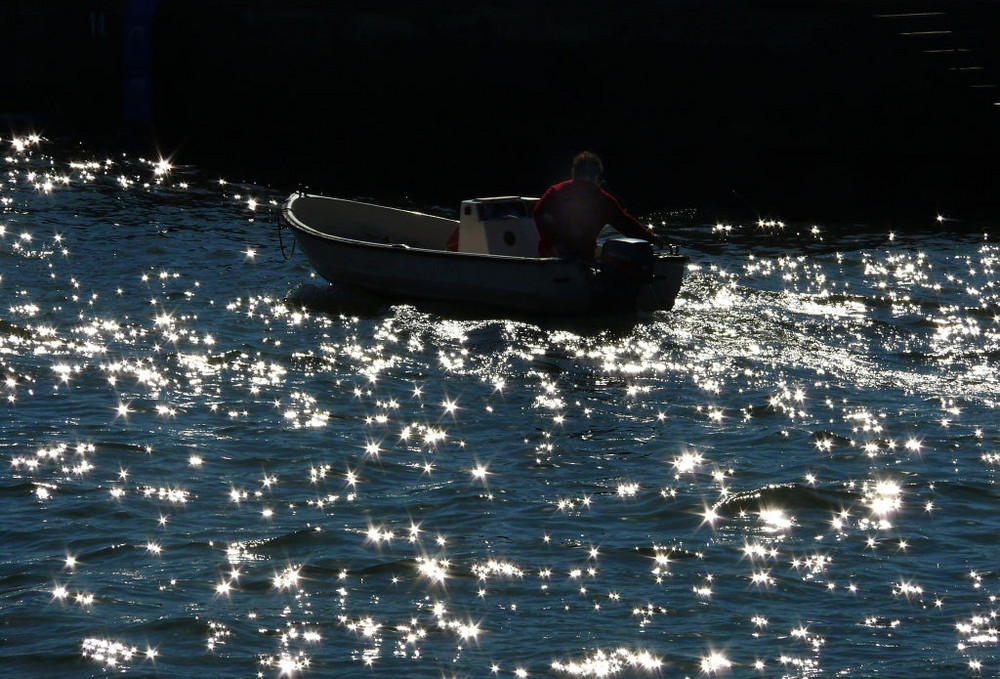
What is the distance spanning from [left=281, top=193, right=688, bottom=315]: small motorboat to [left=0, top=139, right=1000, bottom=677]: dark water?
1.02ft

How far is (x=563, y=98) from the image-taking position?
33.4 m

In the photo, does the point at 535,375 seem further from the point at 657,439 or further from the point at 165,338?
the point at 165,338

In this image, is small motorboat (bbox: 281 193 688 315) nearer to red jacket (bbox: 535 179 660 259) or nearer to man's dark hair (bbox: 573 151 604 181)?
red jacket (bbox: 535 179 660 259)

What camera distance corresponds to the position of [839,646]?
314 inches

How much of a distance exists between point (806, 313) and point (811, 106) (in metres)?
15.9

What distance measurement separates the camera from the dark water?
316 inches

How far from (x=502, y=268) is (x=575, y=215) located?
1.07 m

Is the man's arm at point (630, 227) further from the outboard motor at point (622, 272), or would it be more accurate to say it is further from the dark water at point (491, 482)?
the dark water at point (491, 482)

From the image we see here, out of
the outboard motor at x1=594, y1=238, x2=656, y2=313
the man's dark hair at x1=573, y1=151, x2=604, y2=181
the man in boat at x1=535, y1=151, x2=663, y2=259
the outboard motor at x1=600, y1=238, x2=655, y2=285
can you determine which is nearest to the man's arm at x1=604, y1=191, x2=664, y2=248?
the man in boat at x1=535, y1=151, x2=663, y2=259

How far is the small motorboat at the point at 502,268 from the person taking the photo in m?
16.5

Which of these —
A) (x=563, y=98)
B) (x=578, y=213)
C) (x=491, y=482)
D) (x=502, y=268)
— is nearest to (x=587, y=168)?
(x=578, y=213)

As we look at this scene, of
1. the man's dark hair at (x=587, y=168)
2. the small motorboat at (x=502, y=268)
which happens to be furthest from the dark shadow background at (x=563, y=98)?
the man's dark hair at (x=587, y=168)

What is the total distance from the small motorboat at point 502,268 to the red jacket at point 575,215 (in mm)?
270

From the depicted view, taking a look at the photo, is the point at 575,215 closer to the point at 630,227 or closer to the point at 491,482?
the point at 630,227
